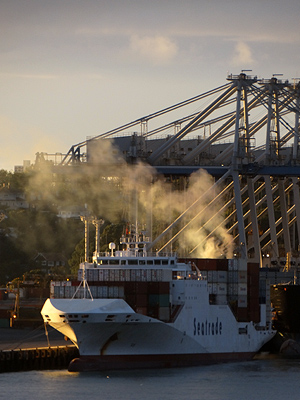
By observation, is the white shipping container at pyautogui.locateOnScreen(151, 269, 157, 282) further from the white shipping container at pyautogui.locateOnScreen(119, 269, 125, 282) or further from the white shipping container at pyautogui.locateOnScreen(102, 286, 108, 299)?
the white shipping container at pyautogui.locateOnScreen(102, 286, 108, 299)

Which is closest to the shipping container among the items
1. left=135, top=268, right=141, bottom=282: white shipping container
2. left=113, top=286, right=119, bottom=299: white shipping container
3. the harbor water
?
the harbor water

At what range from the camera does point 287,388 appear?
241 ft

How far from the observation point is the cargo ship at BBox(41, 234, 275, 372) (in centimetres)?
7756

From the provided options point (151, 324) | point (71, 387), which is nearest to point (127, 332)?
point (151, 324)

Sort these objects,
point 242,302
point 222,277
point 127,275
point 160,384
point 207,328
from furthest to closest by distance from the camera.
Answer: point 242,302 < point 222,277 < point 207,328 < point 127,275 < point 160,384

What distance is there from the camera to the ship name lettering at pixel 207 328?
271 ft

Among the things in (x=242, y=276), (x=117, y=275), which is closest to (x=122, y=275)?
(x=117, y=275)

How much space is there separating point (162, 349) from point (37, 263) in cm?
8241

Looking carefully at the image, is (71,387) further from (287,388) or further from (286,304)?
(286,304)

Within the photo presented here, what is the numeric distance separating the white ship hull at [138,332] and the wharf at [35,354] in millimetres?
3106

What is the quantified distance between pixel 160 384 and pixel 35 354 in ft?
38.7

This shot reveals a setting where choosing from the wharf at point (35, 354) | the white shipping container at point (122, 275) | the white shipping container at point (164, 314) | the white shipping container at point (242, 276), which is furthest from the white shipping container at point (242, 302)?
the wharf at point (35, 354)

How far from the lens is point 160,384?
2874 inches

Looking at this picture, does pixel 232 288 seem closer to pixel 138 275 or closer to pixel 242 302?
pixel 242 302
